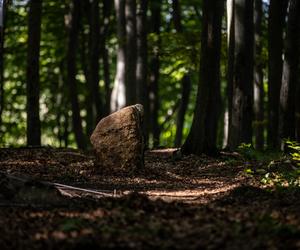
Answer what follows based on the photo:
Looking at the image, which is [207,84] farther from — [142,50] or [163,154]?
[142,50]

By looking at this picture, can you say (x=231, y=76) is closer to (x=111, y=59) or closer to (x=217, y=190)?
(x=217, y=190)

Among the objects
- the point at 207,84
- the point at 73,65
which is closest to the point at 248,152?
the point at 207,84

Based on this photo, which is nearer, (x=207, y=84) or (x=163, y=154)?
(x=207, y=84)

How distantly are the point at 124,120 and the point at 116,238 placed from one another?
6.57 m

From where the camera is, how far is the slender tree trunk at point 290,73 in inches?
564

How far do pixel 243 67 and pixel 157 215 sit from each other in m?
8.98

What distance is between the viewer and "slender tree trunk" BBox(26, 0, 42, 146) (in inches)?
695

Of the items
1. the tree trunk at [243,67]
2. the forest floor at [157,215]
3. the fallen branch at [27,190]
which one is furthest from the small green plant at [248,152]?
the fallen branch at [27,190]

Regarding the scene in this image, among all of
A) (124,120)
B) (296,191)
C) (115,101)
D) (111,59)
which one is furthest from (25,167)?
(111,59)

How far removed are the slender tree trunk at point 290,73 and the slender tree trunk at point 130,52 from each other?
625 cm

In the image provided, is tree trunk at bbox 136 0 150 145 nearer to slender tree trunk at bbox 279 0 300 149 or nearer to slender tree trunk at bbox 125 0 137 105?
slender tree trunk at bbox 125 0 137 105

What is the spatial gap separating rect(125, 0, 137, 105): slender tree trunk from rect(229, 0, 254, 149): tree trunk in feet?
15.7

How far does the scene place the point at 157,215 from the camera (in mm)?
7238

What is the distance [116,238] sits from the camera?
6.21 metres
